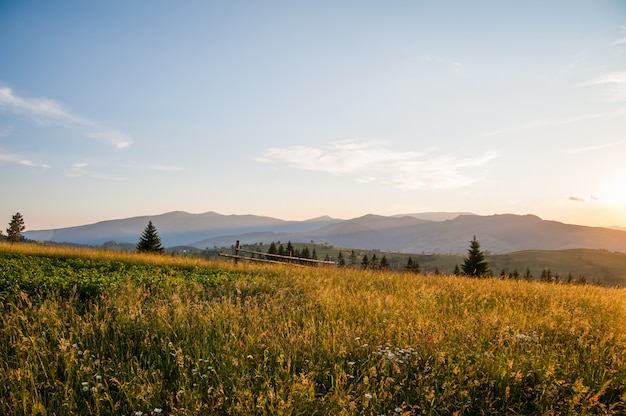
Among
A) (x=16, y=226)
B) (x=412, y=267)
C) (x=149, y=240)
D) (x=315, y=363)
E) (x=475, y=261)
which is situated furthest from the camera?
(x=16, y=226)

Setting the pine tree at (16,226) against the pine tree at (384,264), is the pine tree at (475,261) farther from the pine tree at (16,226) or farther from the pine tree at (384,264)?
the pine tree at (16,226)

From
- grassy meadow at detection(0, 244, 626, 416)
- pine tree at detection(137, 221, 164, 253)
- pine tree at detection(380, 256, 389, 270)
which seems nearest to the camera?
grassy meadow at detection(0, 244, 626, 416)

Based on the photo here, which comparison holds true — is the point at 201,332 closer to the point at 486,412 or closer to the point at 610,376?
the point at 486,412

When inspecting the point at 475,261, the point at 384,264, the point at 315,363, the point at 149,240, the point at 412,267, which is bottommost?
the point at 384,264

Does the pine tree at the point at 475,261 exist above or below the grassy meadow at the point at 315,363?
below

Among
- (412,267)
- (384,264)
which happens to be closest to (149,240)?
(412,267)

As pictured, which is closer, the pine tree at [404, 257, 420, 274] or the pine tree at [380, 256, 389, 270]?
the pine tree at [380, 256, 389, 270]

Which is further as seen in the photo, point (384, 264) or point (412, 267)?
point (384, 264)

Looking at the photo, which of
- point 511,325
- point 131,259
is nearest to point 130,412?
point 511,325

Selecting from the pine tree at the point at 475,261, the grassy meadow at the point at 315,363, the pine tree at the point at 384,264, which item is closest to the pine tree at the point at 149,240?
the pine tree at the point at 384,264

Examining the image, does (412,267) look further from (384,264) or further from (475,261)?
(384,264)

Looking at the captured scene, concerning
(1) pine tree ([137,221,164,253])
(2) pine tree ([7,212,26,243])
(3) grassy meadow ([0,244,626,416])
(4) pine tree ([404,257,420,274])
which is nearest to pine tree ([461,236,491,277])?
(4) pine tree ([404,257,420,274])

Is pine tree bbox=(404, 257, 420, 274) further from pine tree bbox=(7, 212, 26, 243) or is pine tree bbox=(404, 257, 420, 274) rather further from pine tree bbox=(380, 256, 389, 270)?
pine tree bbox=(7, 212, 26, 243)

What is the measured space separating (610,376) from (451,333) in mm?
1956
